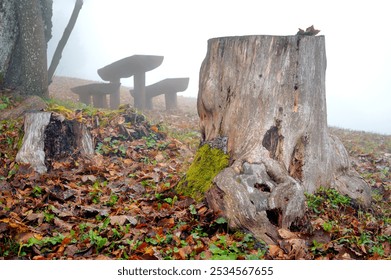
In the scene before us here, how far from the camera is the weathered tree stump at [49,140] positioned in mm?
6605

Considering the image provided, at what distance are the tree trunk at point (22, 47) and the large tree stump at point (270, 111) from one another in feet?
26.4

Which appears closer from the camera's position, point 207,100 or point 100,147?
point 207,100

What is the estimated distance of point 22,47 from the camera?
11914mm

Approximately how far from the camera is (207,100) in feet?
18.5

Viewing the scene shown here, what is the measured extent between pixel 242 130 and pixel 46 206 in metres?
2.62

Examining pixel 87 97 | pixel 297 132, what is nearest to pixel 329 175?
pixel 297 132

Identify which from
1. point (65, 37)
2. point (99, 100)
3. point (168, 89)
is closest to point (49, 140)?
point (99, 100)

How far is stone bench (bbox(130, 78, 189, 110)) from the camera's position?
19312mm

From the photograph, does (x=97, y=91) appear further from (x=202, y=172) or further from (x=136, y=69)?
(x=202, y=172)

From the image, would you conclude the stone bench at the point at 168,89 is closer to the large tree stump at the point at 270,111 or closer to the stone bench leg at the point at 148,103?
the stone bench leg at the point at 148,103

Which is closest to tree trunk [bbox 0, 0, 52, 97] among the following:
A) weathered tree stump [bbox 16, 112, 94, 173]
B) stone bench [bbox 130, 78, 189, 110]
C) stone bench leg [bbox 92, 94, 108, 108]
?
weathered tree stump [bbox 16, 112, 94, 173]

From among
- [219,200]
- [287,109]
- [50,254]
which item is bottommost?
[50,254]

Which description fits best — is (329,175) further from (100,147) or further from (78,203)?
(100,147)
